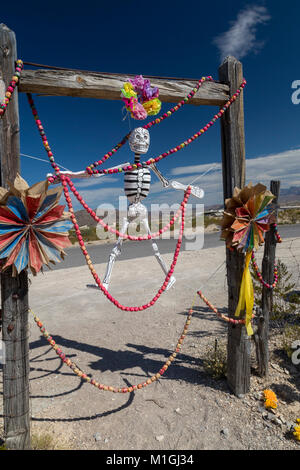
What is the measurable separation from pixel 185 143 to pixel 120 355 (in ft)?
10.5

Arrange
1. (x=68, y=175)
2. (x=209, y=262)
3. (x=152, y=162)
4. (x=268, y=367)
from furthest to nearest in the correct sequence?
1. (x=209, y=262)
2. (x=268, y=367)
3. (x=152, y=162)
4. (x=68, y=175)

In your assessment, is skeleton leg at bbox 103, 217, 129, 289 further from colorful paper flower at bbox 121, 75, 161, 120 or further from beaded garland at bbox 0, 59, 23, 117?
beaded garland at bbox 0, 59, 23, 117

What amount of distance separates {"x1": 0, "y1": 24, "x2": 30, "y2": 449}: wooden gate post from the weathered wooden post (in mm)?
2687

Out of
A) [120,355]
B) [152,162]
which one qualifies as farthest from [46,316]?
[152,162]

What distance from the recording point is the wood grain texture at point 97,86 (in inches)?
102

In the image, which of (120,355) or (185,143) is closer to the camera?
(185,143)

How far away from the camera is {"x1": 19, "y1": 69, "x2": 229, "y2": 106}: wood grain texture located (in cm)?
259

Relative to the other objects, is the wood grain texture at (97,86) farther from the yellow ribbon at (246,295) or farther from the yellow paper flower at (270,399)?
the yellow paper flower at (270,399)

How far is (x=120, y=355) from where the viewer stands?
4516 millimetres

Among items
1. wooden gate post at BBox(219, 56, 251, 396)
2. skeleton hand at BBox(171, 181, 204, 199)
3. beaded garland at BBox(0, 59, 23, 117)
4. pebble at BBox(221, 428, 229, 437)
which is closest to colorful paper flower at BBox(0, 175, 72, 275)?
beaded garland at BBox(0, 59, 23, 117)

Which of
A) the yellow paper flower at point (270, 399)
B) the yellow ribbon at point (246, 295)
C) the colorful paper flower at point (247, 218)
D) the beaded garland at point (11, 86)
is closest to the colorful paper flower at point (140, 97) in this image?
the beaded garland at point (11, 86)

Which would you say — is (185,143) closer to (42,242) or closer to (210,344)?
(42,242)

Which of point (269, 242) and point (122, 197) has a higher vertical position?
point (122, 197)

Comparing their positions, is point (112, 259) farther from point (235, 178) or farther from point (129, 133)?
point (235, 178)
